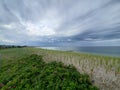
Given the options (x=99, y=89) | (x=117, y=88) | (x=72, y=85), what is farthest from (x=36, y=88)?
(x=117, y=88)

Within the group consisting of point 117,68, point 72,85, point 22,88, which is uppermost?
point 117,68

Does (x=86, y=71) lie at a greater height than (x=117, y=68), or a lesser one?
lesser

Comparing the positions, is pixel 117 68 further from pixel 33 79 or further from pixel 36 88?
pixel 33 79

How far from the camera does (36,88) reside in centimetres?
589

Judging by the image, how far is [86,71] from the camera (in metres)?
7.71

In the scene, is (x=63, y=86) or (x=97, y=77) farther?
(x=97, y=77)

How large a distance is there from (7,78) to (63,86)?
17.6 ft

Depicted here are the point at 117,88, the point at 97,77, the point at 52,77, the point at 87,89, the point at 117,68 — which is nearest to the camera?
the point at 117,88

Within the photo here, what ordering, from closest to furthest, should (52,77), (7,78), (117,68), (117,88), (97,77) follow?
1. (117,88)
2. (117,68)
3. (97,77)
4. (52,77)
5. (7,78)

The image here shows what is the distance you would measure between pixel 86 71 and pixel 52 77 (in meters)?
3.23

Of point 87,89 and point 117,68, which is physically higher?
point 117,68

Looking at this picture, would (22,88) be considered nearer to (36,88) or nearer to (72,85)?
(36,88)

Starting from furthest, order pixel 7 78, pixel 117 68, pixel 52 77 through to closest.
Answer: pixel 7 78 < pixel 52 77 < pixel 117 68

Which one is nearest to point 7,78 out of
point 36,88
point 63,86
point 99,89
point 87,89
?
A: point 36,88
